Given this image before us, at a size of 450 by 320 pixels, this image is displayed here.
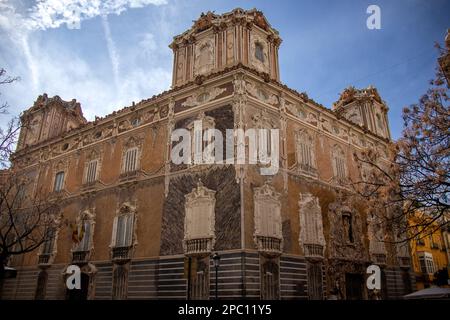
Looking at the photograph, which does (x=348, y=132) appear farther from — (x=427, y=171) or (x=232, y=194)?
(x=427, y=171)

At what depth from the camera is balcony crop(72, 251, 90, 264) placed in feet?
77.8

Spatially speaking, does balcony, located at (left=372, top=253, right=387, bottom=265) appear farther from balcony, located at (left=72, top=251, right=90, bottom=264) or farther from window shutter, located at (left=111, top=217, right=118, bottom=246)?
balcony, located at (left=72, top=251, right=90, bottom=264)

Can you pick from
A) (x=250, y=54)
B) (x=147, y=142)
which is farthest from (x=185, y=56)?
(x=147, y=142)

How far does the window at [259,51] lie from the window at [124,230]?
13006 mm

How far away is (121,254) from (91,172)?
7927 millimetres

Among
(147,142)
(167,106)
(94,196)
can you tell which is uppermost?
(167,106)

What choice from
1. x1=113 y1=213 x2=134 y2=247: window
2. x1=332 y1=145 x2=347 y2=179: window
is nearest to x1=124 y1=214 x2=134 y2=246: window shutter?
x1=113 y1=213 x2=134 y2=247: window

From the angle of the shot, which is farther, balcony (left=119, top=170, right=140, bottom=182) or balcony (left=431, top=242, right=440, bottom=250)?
balcony (left=431, top=242, right=440, bottom=250)

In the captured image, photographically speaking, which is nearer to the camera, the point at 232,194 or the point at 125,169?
the point at 232,194

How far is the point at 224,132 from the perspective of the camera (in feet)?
66.0

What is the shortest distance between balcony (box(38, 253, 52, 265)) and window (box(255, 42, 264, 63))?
20141 millimetres

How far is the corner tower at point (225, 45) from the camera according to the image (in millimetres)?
23078
